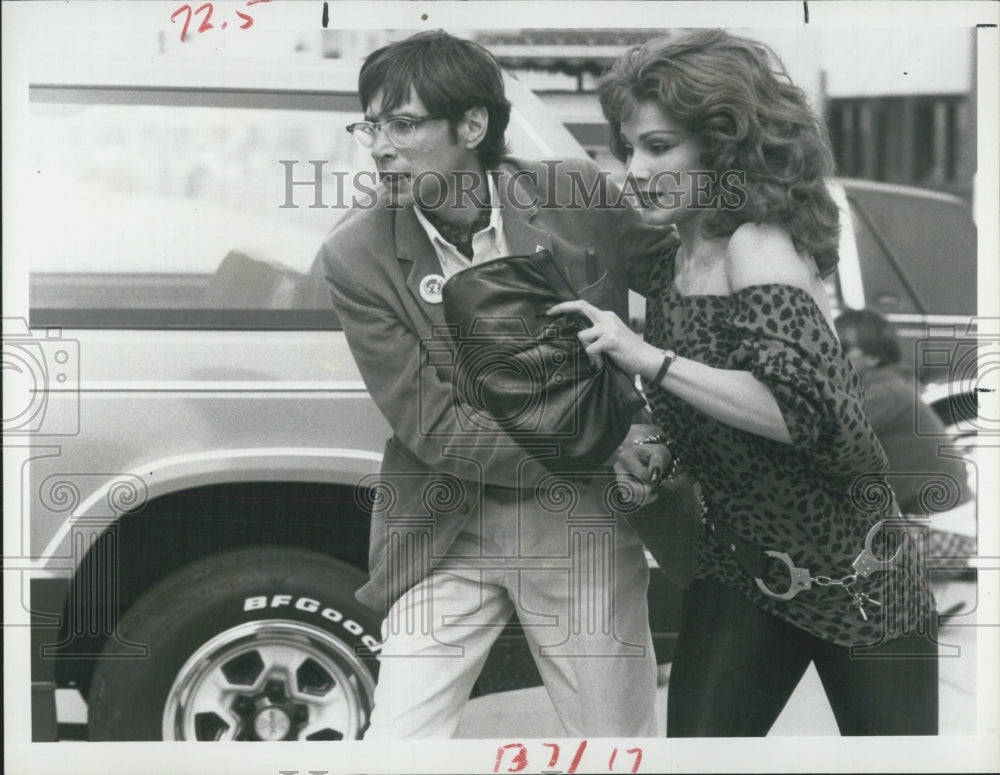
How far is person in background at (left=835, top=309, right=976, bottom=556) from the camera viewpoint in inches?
134

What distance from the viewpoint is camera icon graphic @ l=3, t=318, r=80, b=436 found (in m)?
3.37

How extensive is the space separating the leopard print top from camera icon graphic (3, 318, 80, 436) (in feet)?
4.89

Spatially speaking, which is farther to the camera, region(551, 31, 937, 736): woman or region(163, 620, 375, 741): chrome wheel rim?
region(163, 620, 375, 741): chrome wheel rim

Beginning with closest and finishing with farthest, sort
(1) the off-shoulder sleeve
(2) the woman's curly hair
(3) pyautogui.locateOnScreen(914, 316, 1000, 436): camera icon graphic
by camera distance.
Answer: (1) the off-shoulder sleeve, (2) the woman's curly hair, (3) pyautogui.locateOnScreen(914, 316, 1000, 436): camera icon graphic

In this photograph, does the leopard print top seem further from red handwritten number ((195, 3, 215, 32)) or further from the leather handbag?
red handwritten number ((195, 3, 215, 32))

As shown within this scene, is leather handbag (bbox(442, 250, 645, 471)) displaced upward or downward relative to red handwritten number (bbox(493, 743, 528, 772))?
upward

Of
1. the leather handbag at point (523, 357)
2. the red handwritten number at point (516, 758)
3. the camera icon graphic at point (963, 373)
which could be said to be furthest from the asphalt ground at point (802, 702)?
the leather handbag at point (523, 357)

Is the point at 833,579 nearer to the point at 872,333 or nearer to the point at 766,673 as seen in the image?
the point at 766,673

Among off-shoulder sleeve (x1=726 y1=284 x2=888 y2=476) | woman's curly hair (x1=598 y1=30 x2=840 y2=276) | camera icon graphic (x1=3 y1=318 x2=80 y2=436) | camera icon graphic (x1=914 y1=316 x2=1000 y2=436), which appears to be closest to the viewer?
off-shoulder sleeve (x1=726 y1=284 x2=888 y2=476)

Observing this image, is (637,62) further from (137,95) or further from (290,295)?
(137,95)

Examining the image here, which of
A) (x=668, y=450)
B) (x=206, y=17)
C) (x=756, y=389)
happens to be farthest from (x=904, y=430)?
(x=206, y=17)

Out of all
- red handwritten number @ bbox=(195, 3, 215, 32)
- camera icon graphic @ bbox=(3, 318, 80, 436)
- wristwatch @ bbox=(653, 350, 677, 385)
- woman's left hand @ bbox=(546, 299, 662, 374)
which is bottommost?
camera icon graphic @ bbox=(3, 318, 80, 436)

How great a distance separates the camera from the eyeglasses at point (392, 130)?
10.9ft

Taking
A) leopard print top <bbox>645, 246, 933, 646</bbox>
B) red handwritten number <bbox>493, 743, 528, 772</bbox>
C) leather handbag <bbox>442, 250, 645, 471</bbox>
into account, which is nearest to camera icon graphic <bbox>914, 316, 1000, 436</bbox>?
leopard print top <bbox>645, 246, 933, 646</bbox>
